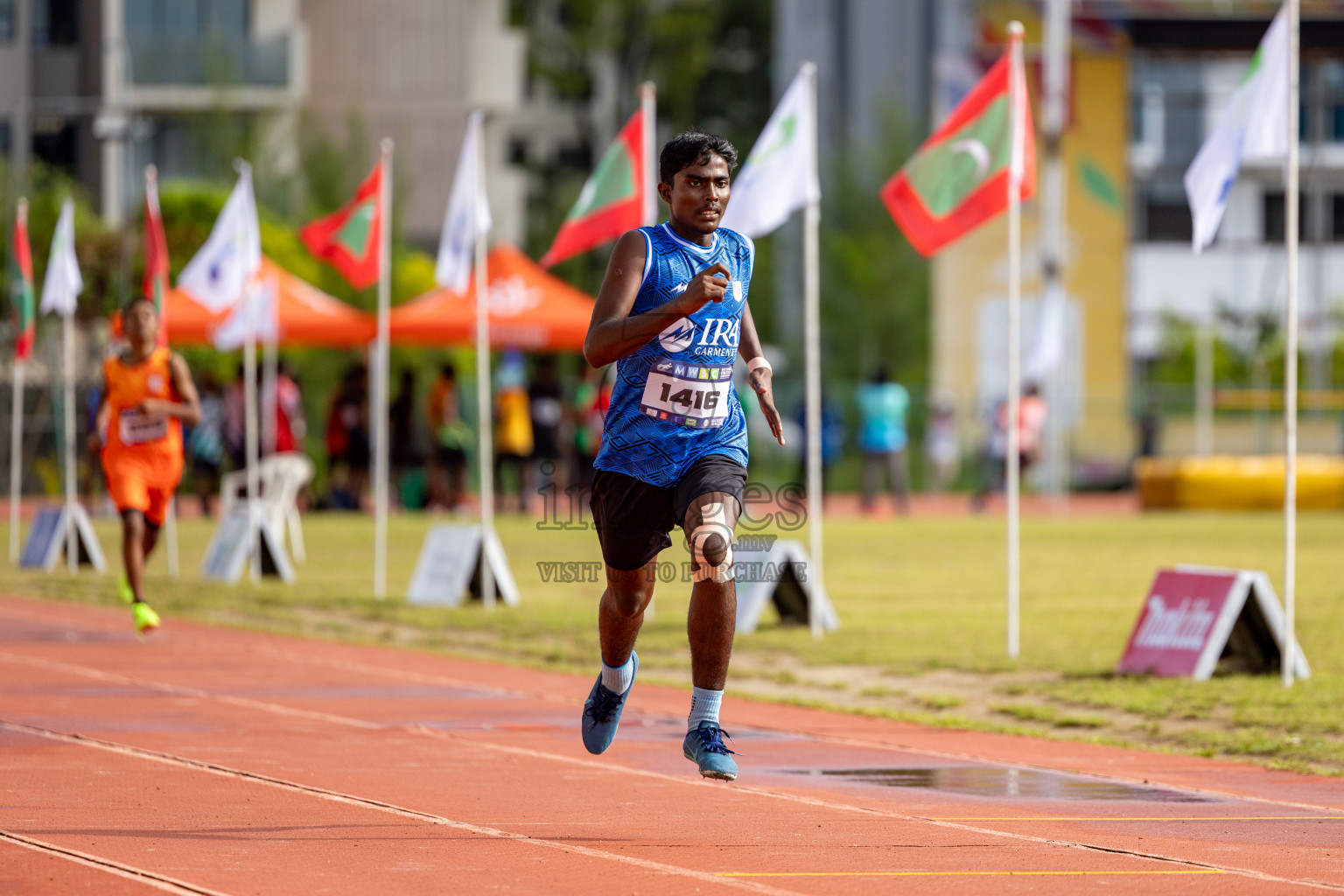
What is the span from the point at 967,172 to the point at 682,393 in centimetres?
585

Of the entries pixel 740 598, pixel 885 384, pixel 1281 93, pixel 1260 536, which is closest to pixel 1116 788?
pixel 1281 93

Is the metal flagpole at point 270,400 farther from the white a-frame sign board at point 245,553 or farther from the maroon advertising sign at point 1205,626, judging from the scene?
the maroon advertising sign at point 1205,626

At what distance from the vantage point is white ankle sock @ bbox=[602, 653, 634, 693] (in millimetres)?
7141

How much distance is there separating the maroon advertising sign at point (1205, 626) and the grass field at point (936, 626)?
18 centimetres

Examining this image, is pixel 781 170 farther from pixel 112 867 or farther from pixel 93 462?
pixel 93 462

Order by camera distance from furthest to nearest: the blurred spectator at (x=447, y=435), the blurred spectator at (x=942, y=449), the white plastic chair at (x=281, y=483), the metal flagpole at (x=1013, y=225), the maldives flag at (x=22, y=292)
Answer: the blurred spectator at (x=942, y=449) → the blurred spectator at (x=447, y=435) → the white plastic chair at (x=281, y=483) → the maldives flag at (x=22, y=292) → the metal flagpole at (x=1013, y=225)

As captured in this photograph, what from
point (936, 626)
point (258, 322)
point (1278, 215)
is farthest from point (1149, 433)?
point (936, 626)

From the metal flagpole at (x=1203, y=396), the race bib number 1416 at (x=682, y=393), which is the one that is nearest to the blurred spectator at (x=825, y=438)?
the metal flagpole at (x=1203, y=396)

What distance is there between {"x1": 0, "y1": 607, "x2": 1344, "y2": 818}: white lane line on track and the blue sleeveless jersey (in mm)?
2140

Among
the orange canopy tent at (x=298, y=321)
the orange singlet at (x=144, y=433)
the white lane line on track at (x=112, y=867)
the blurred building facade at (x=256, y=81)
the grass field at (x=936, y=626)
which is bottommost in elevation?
the grass field at (x=936, y=626)

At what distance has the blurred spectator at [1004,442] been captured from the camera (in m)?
29.4

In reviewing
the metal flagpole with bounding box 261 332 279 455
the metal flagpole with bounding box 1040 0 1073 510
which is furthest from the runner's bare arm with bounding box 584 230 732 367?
the metal flagpole with bounding box 1040 0 1073 510

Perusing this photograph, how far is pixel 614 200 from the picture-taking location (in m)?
14.0

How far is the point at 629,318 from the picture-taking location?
6613 mm
